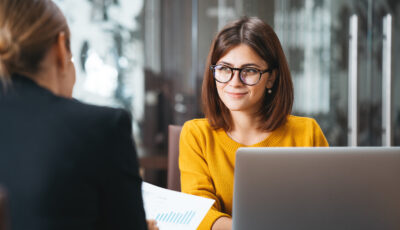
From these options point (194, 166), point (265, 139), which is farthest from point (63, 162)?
point (265, 139)

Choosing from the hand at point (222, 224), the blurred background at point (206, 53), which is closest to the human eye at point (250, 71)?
the hand at point (222, 224)

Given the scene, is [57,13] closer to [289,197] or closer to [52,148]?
[52,148]

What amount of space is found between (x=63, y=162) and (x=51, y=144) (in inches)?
1.4

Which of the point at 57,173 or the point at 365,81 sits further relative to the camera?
the point at 365,81

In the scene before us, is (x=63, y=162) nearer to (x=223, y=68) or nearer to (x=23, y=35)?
(x=23, y=35)

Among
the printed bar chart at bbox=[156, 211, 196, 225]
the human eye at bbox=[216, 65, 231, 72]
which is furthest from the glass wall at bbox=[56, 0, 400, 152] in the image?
the printed bar chart at bbox=[156, 211, 196, 225]

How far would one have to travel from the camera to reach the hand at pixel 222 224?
1.01 metres

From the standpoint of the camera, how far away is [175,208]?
0.91 metres

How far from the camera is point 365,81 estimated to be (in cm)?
304

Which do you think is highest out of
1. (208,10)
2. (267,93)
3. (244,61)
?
(208,10)

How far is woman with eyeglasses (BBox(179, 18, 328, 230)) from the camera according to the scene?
1270 millimetres

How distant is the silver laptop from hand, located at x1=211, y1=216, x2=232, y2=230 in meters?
0.26

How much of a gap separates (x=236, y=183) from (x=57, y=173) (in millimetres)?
366

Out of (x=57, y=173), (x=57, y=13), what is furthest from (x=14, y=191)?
(x=57, y=13)
